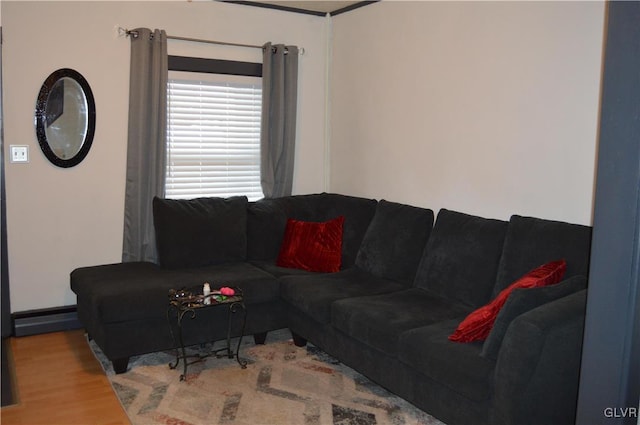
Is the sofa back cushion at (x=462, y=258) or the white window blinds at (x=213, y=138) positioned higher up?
the white window blinds at (x=213, y=138)

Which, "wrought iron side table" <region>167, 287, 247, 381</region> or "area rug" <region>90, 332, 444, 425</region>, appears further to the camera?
"wrought iron side table" <region>167, 287, 247, 381</region>

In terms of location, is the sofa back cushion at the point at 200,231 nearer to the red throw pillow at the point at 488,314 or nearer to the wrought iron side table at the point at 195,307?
the wrought iron side table at the point at 195,307

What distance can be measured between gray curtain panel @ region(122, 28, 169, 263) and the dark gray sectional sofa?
317mm

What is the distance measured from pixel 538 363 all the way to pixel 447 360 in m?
0.42

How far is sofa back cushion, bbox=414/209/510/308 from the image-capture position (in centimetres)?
332

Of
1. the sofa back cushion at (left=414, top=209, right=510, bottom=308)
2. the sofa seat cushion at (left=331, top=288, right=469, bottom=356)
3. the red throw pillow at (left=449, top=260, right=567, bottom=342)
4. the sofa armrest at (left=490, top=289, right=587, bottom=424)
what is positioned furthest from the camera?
the sofa back cushion at (left=414, top=209, right=510, bottom=308)

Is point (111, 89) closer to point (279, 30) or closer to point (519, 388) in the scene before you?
point (279, 30)

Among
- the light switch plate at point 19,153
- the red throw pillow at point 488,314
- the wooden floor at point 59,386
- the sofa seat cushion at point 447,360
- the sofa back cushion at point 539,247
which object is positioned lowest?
the wooden floor at point 59,386

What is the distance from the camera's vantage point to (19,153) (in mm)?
4047

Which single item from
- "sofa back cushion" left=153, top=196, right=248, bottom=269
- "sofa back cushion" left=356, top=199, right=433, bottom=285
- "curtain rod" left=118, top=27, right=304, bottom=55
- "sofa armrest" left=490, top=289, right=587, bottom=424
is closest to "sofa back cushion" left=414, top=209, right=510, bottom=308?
"sofa back cushion" left=356, top=199, right=433, bottom=285

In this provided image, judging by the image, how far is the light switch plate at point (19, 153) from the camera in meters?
4.02

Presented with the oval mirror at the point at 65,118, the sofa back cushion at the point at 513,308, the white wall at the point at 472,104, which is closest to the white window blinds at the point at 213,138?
the oval mirror at the point at 65,118

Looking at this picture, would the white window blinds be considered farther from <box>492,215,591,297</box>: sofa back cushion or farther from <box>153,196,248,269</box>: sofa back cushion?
<box>492,215,591,297</box>: sofa back cushion

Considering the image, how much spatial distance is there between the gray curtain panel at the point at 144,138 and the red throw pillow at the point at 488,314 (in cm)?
257
